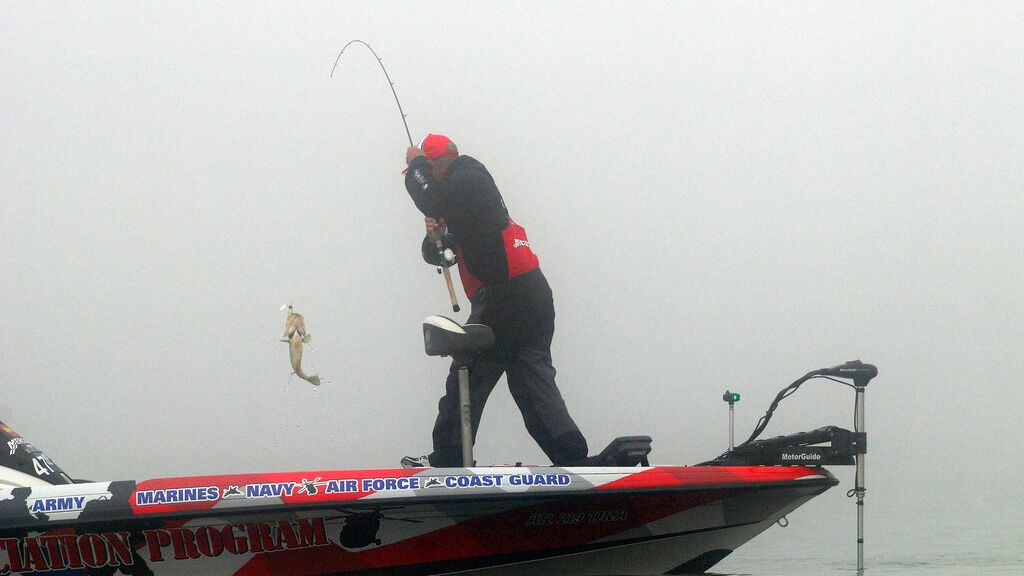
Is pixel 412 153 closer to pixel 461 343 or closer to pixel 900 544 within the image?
pixel 461 343

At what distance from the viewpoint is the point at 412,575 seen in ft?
12.1

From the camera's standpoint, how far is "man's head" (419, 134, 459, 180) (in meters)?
4.30

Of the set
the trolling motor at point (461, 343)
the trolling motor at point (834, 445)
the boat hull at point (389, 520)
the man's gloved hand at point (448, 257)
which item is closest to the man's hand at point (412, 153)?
→ the man's gloved hand at point (448, 257)

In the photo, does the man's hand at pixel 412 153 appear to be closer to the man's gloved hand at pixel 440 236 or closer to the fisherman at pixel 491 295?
the fisherman at pixel 491 295

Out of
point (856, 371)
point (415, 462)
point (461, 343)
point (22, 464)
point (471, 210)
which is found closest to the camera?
point (22, 464)

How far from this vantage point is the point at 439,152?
4305 millimetres

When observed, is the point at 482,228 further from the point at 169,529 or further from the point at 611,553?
the point at 169,529

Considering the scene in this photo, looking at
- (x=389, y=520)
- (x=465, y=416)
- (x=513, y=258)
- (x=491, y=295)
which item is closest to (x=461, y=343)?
(x=465, y=416)

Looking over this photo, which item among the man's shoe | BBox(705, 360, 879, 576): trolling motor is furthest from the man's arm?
BBox(705, 360, 879, 576): trolling motor

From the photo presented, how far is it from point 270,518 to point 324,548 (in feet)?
0.69

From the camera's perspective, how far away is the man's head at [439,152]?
4.30m

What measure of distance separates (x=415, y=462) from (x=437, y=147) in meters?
1.21

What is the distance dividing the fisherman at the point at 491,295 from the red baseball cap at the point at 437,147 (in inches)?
1.9

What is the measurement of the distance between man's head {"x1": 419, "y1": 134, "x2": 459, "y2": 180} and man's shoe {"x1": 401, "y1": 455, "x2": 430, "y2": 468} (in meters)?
1.09
